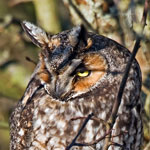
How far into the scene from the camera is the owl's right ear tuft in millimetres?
3178

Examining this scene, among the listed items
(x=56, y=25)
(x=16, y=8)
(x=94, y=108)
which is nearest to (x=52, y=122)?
(x=94, y=108)

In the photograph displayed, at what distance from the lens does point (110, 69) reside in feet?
10.5

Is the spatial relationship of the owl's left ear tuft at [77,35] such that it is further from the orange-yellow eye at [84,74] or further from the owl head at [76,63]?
the orange-yellow eye at [84,74]

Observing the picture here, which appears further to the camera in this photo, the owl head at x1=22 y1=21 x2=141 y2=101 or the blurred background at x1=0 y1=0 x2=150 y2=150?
the blurred background at x1=0 y1=0 x2=150 y2=150

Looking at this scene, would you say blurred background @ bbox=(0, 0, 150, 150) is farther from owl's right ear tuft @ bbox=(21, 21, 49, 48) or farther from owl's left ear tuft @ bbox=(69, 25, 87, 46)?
owl's left ear tuft @ bbox=(69, 25, 87, 46)

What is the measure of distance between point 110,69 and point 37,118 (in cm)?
66

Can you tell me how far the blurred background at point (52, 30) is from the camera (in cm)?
389

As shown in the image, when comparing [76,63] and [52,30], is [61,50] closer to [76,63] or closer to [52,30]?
[76,63]

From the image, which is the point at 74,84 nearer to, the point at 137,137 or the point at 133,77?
the point at 133,77

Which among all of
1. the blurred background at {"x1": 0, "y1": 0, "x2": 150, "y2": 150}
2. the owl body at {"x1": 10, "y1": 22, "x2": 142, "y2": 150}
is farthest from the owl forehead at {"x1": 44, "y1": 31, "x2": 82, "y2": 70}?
the blurred background at {"x1": 0, "y1": 0, "x2": 150, "y2": 150}

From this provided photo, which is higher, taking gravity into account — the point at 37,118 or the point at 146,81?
the point at 37,118

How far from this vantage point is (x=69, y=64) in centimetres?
294

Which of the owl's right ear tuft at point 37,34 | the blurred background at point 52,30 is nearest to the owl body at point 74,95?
the owl's right ear tuft at point 37,34

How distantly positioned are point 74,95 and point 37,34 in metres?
0.47
